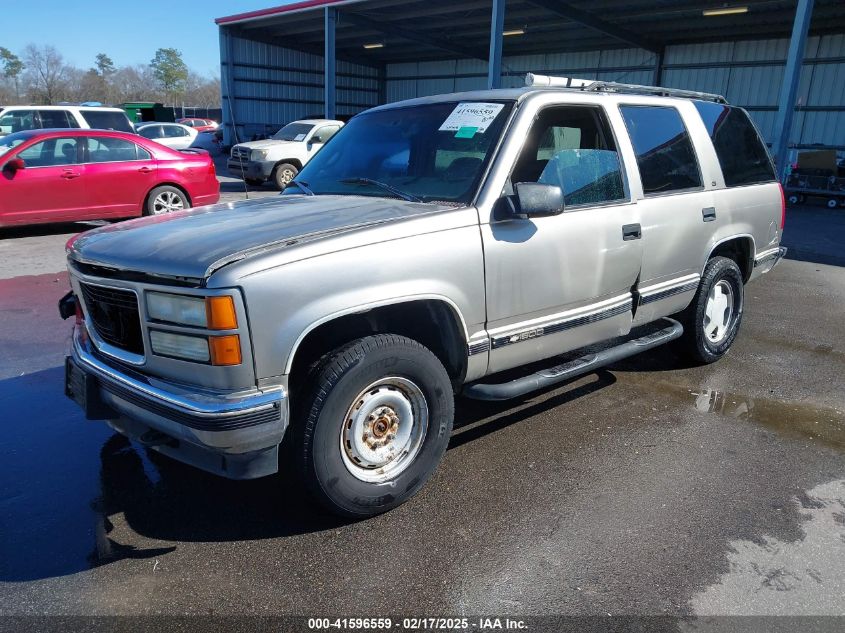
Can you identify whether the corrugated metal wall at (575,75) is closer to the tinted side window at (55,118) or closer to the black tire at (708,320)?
the tinted side window at (55,118)

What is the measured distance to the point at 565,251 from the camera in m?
3.58

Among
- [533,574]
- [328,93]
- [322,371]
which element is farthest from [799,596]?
[328,93]

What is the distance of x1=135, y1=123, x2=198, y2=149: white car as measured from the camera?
23.5m

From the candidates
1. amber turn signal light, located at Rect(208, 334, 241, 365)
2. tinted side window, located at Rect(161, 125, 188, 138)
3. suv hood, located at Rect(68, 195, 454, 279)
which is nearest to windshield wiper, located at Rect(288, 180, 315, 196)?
suv hood, located at Rect(68, 195, 454, 279)

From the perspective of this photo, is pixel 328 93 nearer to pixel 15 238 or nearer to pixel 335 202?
pixel 15 238

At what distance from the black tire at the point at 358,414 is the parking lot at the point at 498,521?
17 cm

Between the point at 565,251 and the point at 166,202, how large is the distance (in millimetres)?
8699

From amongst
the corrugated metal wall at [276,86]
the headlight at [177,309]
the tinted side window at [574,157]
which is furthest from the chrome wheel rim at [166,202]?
the corrugated metal wall at [276,86]

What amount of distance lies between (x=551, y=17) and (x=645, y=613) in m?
24.2

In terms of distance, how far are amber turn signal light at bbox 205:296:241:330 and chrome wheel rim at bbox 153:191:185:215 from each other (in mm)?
8785

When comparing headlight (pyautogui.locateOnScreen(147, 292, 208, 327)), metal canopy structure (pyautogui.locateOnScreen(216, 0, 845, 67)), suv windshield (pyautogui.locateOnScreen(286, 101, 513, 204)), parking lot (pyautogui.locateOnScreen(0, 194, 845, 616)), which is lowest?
parking lot (pyautogui.locateOnScreen(0, 194, 845, 616))

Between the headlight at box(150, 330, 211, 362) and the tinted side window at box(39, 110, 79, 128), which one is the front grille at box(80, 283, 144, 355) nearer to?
the headlight at box(150, 330, 211, 362)

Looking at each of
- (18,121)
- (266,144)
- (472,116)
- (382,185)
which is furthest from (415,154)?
(18,121)

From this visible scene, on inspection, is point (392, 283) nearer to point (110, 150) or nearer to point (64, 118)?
point (110, 150)
